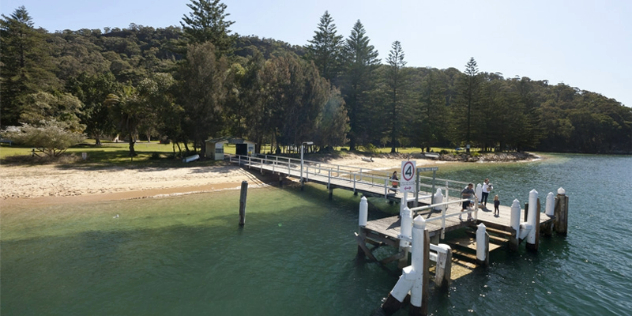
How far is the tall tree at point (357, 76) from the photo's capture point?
64.2 m

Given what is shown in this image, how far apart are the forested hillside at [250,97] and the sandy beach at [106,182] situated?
348 inches

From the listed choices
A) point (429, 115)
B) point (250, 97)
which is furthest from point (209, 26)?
point (429, 115)

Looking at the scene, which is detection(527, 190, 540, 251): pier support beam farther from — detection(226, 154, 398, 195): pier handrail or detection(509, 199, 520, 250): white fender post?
detection(226, 154, 398, 195): pier handrail

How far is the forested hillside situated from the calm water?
2239 cm

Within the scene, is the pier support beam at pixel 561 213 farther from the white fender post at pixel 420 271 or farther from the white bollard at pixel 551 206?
the white fender post at pixel 420 271

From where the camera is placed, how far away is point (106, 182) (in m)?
25.4

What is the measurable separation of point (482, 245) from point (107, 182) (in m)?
26.9

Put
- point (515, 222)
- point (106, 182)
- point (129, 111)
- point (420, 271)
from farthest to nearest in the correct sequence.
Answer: point (129, 111), point (106, 182), point (515, 222), point (420, 271)

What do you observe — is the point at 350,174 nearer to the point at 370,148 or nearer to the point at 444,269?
the point at 444,269

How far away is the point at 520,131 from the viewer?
76.5 metres

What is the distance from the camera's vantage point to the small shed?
38188 millimetres

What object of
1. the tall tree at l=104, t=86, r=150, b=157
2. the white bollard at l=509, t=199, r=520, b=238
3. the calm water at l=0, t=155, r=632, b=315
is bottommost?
the calm water at l=0, t=155, r=632, b=315

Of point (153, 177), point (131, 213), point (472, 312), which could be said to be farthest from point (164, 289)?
point (153, 177)

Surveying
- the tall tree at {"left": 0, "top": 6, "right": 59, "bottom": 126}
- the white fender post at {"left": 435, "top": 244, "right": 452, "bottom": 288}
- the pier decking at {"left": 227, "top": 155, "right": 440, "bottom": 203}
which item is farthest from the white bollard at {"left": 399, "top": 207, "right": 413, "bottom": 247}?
the tall tree at {"left": 0, "top": 6, "right": 59, "bottom": 126}
